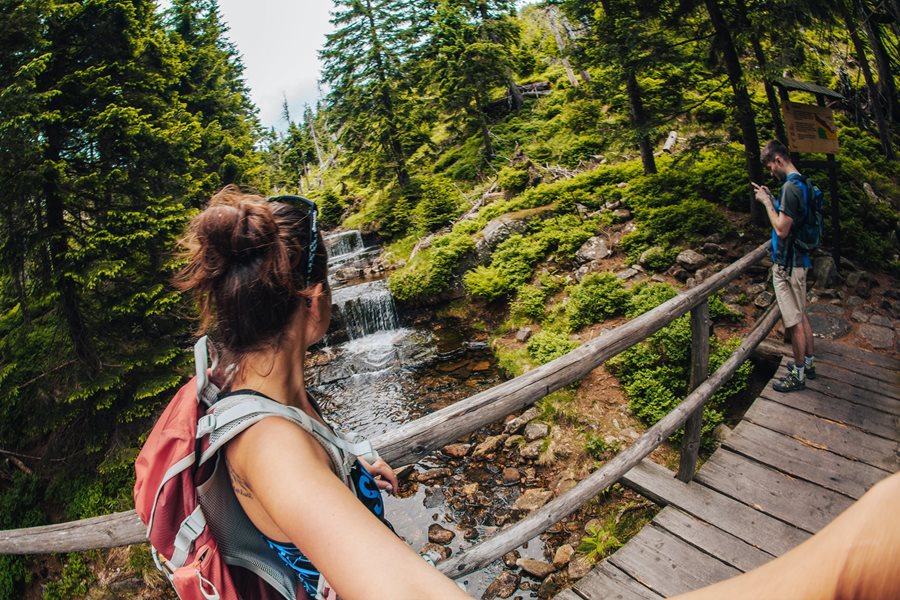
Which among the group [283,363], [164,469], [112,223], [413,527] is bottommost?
[413,527]

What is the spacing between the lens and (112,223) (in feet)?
25.6

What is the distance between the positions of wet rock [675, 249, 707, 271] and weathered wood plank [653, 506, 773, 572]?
20.6 feet

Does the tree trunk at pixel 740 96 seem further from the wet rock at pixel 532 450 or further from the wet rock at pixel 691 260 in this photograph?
the wet rock at pixel 532 450

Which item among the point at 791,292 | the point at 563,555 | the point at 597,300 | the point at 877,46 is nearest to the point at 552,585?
the point at 563,555

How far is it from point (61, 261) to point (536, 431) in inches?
345

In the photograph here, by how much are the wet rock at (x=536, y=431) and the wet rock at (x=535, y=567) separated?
213 centimetres

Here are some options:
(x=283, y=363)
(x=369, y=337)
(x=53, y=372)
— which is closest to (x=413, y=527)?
(x=283, y=363)

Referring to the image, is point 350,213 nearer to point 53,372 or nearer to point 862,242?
point 53,372

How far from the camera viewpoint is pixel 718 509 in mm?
3363

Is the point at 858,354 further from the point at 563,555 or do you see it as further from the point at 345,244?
the point at 345,244

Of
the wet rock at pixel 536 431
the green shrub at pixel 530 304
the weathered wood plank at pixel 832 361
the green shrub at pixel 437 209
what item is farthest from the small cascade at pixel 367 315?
the weathered wood plank at pixel 832 361

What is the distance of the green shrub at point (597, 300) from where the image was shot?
8.45 metres

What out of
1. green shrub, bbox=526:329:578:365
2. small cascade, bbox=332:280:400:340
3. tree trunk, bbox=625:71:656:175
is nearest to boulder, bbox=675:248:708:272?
green shrub, bbox=526:329:578:365

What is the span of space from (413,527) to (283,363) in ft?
17.5
